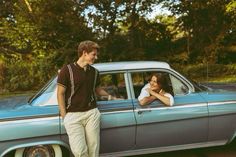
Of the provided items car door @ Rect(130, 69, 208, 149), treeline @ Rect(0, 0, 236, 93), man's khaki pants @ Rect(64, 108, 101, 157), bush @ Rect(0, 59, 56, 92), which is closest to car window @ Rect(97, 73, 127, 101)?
car door @ Rect(130, 69, 208, 149)

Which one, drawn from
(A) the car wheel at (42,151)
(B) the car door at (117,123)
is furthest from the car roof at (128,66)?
(A) the car wheel at (42,151)

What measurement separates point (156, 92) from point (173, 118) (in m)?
0.44

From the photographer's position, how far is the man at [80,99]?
15.9 ft

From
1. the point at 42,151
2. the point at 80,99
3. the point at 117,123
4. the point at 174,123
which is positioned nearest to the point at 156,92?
the point at 174,123

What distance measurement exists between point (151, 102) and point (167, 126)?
411 millimetres

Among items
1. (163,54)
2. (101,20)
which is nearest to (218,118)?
(101,20)

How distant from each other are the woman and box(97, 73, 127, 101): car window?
271 millimetres

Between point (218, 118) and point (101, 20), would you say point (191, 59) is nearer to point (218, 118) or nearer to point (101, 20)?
point (101, 20)

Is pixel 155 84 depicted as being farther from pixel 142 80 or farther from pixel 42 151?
pixel 42 151

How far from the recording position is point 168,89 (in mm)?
5984

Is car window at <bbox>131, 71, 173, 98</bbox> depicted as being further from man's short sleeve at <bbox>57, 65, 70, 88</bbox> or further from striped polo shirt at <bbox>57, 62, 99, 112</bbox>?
man's short sleeve at <bbox>57, 65, 70, 88</bbox>

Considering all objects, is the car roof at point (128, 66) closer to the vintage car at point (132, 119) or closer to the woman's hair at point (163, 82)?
the vintage car at point (132, 119)

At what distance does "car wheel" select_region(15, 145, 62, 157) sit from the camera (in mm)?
5457

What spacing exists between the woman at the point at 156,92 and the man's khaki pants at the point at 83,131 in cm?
100
